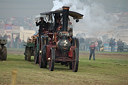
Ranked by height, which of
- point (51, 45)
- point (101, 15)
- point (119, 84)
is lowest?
point (119, 84)

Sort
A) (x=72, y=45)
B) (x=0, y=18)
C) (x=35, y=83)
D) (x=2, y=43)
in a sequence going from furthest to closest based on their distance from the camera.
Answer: (x=0, y=18), (x=2, y=43), (x=72, y=45), (x=35, y=83)

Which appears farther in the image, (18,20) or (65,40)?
(18,20)

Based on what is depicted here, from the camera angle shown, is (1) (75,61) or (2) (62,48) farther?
(2) (62,48)

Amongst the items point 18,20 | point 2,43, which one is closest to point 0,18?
point 18,20

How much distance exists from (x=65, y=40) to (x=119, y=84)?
18.6 feet

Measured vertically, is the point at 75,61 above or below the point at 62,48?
below

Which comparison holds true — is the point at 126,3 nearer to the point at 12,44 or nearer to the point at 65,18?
the point at 12,44

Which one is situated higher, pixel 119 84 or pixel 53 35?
pixel 53 35

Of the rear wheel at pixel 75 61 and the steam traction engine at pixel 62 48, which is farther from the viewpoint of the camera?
the steam traction engine at pixel 62 48

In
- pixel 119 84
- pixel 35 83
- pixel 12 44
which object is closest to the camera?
pixel 35 83

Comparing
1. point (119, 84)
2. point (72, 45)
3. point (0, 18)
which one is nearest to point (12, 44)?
point (0, 18)

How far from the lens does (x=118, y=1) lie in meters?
92.9

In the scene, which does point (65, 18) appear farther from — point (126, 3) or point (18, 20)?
point (18, 20)

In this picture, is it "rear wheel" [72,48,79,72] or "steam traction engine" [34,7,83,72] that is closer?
"rear wheel" [72,48,79,72]
